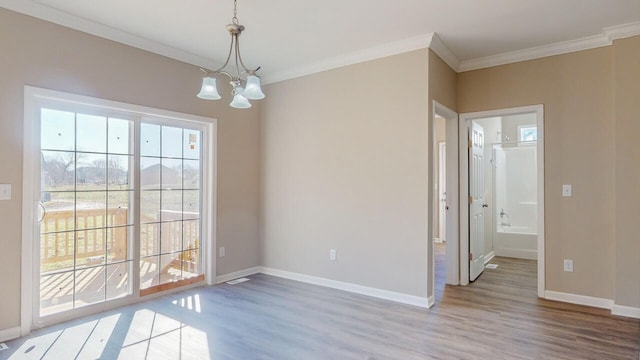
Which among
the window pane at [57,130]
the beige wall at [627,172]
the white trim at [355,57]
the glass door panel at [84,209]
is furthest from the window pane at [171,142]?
the beige wall at [627,172]

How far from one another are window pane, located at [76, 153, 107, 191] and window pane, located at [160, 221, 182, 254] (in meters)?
0.81

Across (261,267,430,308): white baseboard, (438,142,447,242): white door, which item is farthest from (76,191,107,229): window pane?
(438,142,447,242): white door

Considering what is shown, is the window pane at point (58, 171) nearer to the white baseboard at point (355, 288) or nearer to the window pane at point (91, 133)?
the window pane at point (91, 133)

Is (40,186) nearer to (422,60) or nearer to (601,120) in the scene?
(422,60)

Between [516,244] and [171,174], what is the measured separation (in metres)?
5.49

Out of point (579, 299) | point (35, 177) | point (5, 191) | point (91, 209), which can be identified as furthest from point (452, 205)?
point (5, 191)

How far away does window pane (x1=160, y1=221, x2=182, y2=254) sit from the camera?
13.0 feet

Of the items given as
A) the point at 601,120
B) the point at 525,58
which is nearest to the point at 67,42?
the point at 525,58

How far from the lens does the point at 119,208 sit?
356cm

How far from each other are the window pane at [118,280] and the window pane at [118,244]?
7 cm

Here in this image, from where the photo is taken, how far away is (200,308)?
11.3 ft

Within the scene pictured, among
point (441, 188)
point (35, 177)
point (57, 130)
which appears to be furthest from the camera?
point (441, 188)

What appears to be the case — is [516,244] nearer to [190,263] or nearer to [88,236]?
[190,263]

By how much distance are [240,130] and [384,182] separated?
205 centimetres
